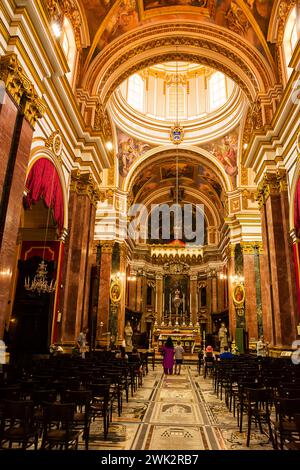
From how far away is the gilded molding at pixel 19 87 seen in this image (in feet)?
22.4

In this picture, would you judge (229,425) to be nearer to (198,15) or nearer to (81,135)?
(81,135)

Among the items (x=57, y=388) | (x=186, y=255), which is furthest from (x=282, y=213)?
(x=186, y=255)

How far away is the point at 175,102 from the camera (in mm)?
23125

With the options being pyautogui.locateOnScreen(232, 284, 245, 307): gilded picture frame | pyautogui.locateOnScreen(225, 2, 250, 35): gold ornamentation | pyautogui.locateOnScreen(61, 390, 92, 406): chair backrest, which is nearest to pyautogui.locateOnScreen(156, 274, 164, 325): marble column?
pyautogui.locateOnScreen(232, 284, 245, 307): gilded picture frame

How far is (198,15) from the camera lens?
13172 millimetres

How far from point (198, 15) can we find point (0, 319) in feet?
42.6

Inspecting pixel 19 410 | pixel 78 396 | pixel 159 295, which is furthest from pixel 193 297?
pixel 19 410

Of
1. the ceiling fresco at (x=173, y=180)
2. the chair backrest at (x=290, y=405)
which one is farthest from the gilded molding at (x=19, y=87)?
the ceiling fresco at (x=173, y=180)

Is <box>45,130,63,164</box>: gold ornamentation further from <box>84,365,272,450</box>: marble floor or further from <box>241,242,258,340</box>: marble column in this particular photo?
<box>241,242,258,340</box>: marble column

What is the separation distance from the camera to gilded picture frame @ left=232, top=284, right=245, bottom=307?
60.3 feet

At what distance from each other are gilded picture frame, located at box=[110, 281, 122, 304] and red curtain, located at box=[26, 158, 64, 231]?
8.54 metres

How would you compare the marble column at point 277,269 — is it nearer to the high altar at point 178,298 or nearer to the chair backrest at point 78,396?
the chair backrest at point 78,396

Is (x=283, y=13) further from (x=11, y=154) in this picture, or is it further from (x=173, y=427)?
(x=173, y=427)

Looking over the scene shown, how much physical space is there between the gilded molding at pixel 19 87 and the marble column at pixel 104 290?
11.6 meters
